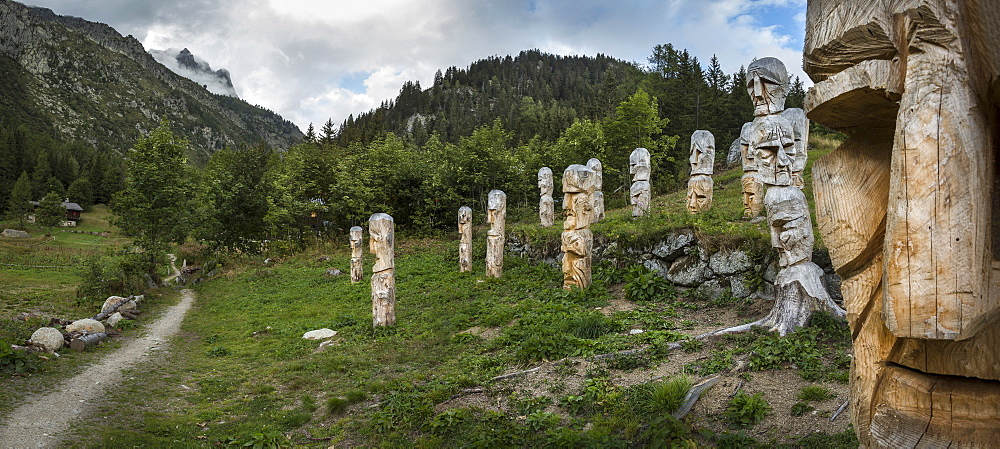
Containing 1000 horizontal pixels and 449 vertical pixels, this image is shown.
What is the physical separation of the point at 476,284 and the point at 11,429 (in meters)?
10.6

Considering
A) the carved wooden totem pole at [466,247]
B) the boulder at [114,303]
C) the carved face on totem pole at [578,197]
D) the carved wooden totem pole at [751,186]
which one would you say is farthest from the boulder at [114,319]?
the carved wooden totem pole at [751,186]

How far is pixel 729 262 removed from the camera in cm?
992

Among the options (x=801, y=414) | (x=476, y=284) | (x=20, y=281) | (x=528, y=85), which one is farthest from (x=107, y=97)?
(x=801, y=414)

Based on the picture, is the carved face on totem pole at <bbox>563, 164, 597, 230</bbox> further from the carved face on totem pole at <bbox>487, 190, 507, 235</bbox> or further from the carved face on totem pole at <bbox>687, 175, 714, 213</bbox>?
the carved face on totem pole at <bbox>687, 175, 714, 213</bbox>

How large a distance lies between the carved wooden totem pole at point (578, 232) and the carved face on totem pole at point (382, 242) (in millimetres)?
4189

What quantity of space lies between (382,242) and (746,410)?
9213 millimetres

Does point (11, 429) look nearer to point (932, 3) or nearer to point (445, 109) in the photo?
point (932, 3)

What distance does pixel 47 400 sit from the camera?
7578 millimetres

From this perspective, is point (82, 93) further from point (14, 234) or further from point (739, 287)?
point (739, 287)

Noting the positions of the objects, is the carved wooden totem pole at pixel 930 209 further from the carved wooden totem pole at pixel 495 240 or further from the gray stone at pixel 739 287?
the carved wooden totem pole at pixel 495 240

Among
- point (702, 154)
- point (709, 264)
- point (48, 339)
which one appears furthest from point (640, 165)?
point (48, 339)

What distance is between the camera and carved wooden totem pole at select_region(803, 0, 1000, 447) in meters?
1.45

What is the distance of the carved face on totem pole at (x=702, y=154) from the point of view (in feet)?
53.5

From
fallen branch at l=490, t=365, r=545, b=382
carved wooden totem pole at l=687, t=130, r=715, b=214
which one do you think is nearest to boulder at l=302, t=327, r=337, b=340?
fallen branch at l=490, t=365, r=545, b=382
